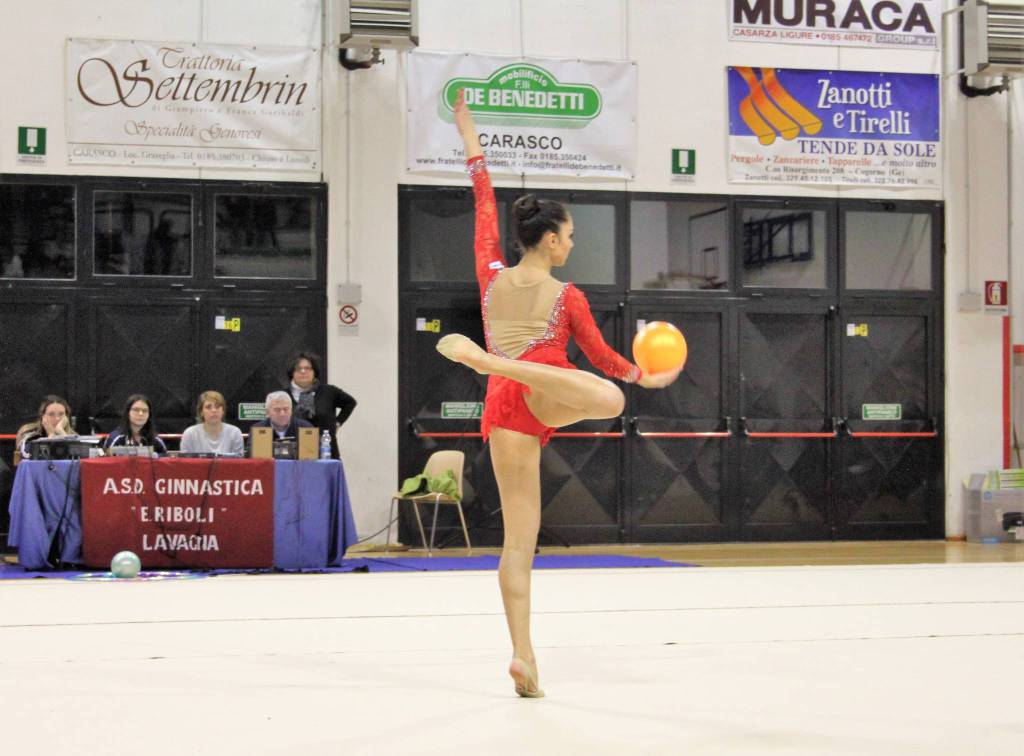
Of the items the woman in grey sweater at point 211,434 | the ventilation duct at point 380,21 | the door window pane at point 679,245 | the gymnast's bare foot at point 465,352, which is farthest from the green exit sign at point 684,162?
the gymnast's bare foot at point 465,352

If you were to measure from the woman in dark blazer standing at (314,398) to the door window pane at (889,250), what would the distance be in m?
5.09

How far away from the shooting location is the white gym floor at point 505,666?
3.26 m

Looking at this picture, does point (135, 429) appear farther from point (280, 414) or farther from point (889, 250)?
point (889, 250)

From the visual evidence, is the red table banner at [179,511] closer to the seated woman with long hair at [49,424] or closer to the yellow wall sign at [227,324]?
the seated woman with long hair at [49,424]

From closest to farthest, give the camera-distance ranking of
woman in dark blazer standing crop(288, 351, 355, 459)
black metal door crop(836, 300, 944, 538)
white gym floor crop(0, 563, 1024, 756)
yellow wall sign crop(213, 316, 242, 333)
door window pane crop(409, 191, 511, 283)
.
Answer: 1. white gym floor crop(0, 563, 1024, 756)
2. woman in dark blazer standing crop(288, 351, 355, 459)
3. yellow wall sign crop(213, 316, 242, 333)
4. door window pane crop(409, 191, 511, 283)
5. black metal door crop(836, 300, 944, 538)

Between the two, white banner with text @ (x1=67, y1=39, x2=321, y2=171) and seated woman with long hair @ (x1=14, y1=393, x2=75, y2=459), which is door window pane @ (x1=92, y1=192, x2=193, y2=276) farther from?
seated woman with long hair @ (x1=14, y1=393, x2=75, y2=459)

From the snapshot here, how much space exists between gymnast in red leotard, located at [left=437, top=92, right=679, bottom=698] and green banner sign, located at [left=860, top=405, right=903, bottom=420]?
8.70 metres

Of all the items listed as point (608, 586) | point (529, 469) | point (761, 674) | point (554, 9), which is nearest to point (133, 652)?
point (529, 469)

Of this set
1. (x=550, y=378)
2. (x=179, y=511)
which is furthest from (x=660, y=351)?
(x=179, y=511)

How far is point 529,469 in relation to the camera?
4066 millimetres

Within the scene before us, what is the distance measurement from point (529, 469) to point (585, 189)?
8078mm

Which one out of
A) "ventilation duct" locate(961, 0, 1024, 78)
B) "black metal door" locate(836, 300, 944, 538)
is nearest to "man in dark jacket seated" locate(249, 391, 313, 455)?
"black metal door" locate(836, 300, 944, 538)

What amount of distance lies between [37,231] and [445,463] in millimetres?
4025

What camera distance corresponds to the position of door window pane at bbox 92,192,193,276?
36.4ft
